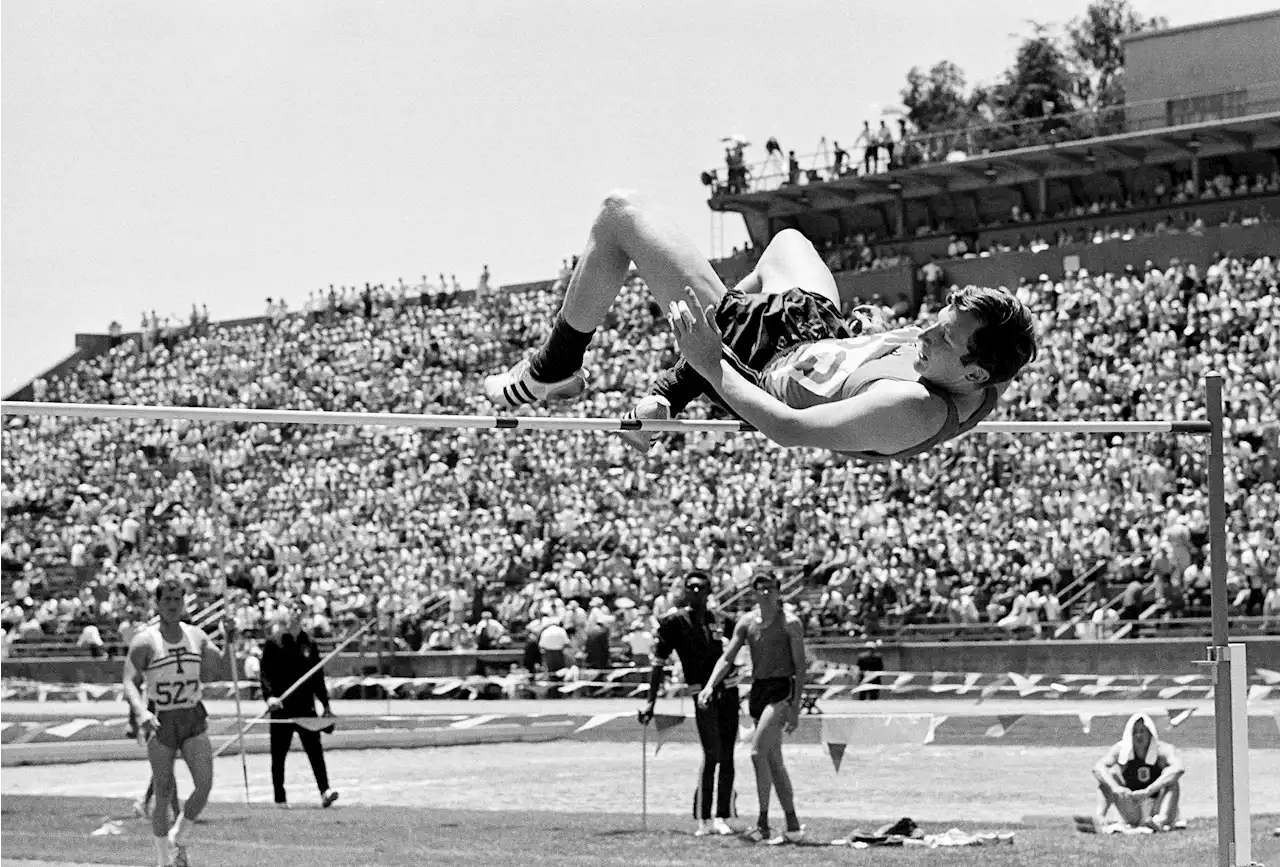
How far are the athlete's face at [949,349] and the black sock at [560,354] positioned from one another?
4.06ft

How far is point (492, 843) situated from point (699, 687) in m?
1.57

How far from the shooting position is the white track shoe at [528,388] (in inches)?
246

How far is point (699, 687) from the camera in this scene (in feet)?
36.4

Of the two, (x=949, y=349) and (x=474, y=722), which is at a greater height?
(x=949, y=349)

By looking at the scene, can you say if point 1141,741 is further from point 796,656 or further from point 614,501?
point 614,501

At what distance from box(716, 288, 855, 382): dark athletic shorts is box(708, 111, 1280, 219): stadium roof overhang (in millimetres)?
25297

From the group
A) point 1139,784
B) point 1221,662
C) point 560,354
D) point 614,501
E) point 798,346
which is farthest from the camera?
point 614,501

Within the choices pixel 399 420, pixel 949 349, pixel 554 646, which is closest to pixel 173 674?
pixel 399 420

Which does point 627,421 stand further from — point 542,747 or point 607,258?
point 542,747

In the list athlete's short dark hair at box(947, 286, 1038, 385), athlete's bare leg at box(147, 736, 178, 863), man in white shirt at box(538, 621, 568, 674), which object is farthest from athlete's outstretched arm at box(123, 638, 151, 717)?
man in white shirt at box(538, 621, 568, 674)

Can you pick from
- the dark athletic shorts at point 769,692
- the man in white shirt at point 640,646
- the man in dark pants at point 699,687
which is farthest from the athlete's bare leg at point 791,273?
the man in white shirt at point 640,646

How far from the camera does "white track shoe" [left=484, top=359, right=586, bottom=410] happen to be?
6250 millimetres

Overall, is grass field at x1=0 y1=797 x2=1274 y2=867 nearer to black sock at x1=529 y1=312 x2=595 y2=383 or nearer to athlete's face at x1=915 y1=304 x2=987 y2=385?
black sock at x1=529 y1=312 x2=595 y2=383

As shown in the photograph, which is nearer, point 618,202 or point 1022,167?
point 618,202
